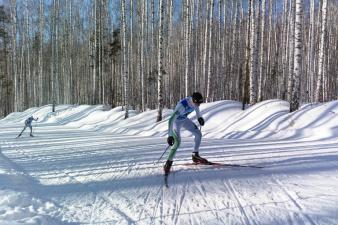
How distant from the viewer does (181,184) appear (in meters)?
6.43

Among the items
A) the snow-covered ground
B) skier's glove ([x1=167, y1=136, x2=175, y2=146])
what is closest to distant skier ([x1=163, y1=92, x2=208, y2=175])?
skier's glove ([x1=167, y1=136, x2=175, y2=146])

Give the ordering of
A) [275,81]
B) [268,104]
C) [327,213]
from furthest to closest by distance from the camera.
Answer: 1. [275,81]
2. [268,104]
3. [327,213]

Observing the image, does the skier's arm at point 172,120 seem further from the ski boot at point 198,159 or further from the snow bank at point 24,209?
the snow bank at point 24,209

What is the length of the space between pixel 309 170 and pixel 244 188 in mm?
1754

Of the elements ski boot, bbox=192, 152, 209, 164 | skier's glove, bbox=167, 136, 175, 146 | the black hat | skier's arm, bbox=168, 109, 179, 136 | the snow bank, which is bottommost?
the snow bank

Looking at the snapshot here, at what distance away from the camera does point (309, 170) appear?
681 centimetres

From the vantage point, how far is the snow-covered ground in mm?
4781

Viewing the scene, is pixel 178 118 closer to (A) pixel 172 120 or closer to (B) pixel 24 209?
(A) pixel 172 120

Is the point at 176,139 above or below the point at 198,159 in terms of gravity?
above

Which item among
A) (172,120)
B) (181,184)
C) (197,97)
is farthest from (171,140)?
(197,97)

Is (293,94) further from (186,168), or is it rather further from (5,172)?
(5,172)

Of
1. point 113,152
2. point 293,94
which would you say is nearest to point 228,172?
point 113,152

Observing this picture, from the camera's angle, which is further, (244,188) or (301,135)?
(301,135)

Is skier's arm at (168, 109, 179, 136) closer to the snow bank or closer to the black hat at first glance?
the black hat
